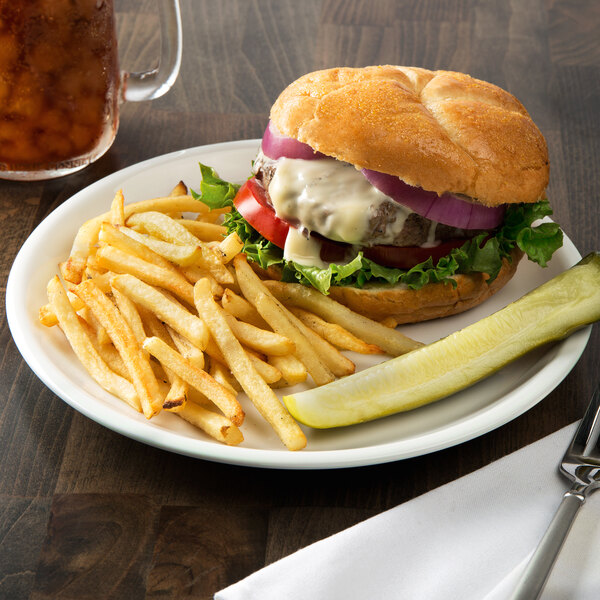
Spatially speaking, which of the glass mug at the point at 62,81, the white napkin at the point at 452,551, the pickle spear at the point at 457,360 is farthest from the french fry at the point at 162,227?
the white napkin at the point at 452,551

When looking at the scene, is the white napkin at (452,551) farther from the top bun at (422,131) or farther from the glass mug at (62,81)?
the glass mug at (62,81)

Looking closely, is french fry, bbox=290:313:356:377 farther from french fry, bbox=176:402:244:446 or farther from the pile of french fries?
french fry, bbox=176:402:244:446

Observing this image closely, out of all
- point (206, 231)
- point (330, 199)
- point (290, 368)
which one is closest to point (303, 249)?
point (330, 199)

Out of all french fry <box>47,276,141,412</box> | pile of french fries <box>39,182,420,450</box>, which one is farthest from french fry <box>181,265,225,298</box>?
french fry <box>47,276,141,412</box>

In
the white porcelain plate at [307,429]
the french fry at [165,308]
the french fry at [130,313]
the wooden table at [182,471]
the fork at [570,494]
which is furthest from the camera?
the french fry at [130,313]

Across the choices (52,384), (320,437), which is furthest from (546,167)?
(52,384)

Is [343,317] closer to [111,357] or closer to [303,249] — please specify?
[303,249]
